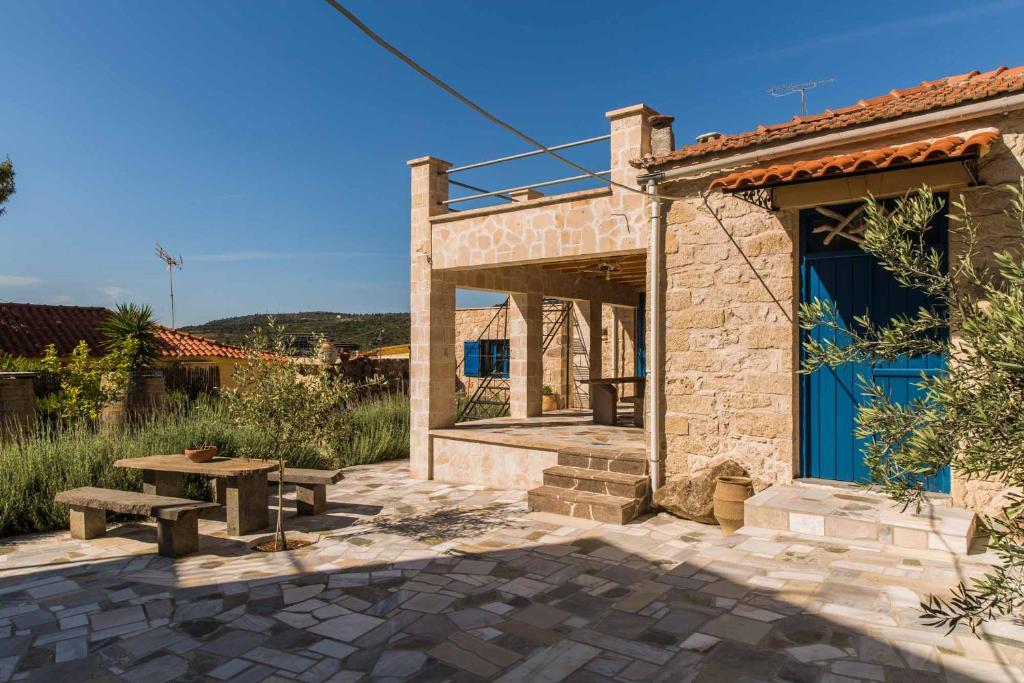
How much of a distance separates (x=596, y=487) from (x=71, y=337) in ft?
68.4

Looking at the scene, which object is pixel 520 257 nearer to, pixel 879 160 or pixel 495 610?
pixel 879 160

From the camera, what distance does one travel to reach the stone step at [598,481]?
7.15 m

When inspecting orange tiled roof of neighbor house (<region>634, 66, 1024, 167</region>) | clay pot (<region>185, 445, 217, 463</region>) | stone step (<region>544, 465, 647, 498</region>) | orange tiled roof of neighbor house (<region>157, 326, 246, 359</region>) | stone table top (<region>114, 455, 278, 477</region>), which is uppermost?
orange tiled roof of neighbor house (<region>634, 66, 1024, 167</region>)

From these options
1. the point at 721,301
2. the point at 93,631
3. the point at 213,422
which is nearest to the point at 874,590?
the point at 721,301

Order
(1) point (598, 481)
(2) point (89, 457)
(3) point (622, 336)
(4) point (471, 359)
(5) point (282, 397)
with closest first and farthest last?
(5) point (282, 397), (1) point (598, 481), (2) point (89, 457), (3) point (622, 336), (4) point (471, 359)

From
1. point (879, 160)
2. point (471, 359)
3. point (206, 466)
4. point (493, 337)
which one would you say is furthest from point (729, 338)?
point (471, 359)

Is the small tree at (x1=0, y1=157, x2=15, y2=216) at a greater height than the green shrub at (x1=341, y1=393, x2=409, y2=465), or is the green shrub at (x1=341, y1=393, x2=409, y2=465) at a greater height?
the small tree at (x1=0, y1=157, x2=15, y2=216)

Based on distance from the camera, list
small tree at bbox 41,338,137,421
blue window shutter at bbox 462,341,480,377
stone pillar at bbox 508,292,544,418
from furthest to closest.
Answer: blue window shutter at bbox 462,341,480,377
stone pillar at bbox 508,292,544,418
small tree at bbox 41,338,137,421

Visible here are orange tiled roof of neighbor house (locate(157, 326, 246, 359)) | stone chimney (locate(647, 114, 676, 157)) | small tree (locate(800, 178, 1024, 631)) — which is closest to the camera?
small tree (locate(800, 178, 1024, 631))

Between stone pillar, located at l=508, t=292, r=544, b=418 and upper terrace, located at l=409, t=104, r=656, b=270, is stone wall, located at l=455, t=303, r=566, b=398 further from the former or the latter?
upper terrace, located at l=409, t=104, r=656, b=270

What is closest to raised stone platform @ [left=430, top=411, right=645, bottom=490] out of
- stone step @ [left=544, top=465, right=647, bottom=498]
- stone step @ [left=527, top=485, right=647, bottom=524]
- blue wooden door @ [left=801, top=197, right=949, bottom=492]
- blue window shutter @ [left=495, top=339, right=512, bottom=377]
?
stone step @ [left=544, top=465, right=647, bottom=498]

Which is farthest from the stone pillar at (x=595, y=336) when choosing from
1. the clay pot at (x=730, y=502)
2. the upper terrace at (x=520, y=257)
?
the clay pot at (x=730, y=502)

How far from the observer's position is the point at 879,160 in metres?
5.19

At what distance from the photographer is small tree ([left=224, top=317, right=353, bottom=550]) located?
6586 millimetres
